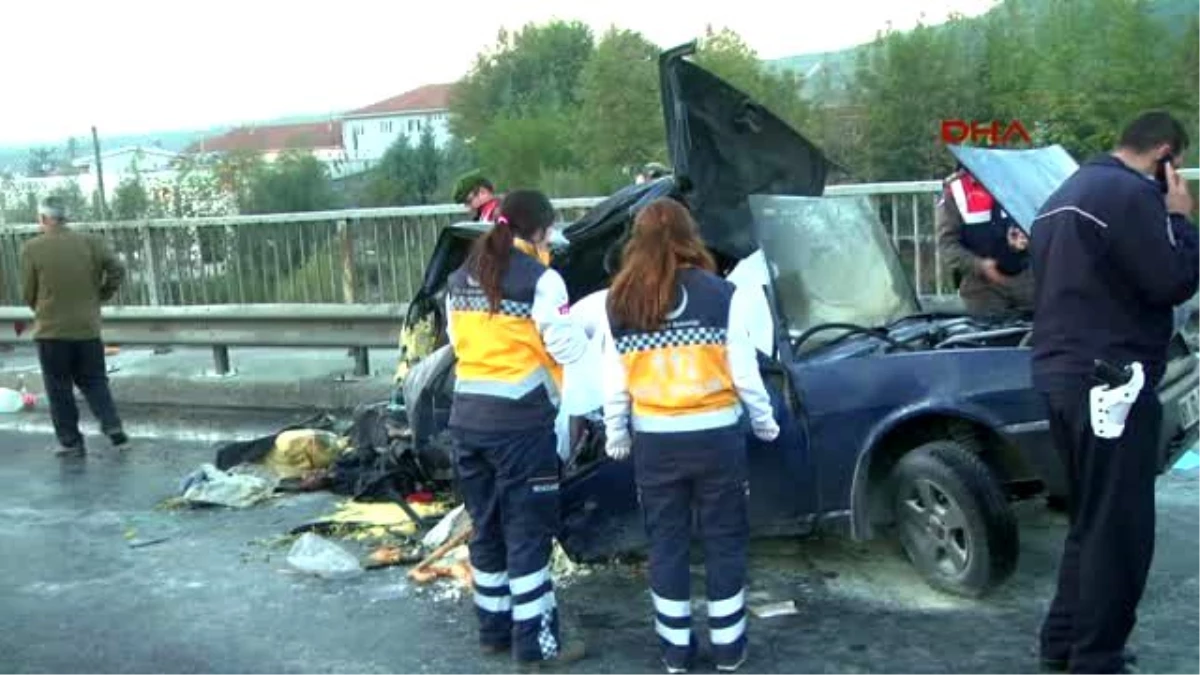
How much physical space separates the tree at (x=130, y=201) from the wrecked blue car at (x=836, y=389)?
7.68m

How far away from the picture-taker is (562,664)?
476 cm

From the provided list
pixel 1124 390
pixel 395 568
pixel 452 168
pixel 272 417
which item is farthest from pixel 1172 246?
pixel 452 168

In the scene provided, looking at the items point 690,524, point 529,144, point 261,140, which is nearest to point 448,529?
point 690,524

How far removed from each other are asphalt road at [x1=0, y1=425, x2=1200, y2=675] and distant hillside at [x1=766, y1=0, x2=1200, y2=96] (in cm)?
2976

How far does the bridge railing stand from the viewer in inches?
414

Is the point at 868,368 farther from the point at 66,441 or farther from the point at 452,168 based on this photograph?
the point at 452,168

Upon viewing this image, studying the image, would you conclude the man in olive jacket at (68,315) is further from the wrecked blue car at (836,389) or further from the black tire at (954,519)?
the black tire at (954,519)

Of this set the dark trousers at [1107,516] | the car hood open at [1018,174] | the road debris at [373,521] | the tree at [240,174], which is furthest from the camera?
the tree at [240,174]

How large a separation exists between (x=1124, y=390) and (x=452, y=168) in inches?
887

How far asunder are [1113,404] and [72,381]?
757 centimetres

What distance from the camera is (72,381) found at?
934 centimetres

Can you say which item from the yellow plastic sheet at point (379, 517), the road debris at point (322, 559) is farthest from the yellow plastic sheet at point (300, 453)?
the road debris at point (322, 559)

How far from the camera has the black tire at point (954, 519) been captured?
4.86 meters

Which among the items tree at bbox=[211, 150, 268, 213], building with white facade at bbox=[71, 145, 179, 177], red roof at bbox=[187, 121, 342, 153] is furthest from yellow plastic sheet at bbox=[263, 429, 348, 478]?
red roof at bbox=[187, 121, 342, 153]
